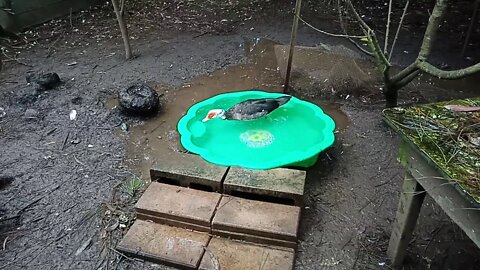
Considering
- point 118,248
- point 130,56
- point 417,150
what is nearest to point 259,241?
point 118,248

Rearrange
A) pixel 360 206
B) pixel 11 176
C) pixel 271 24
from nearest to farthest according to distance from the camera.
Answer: pixel 360 206
pixel 11 176
pixel 271 24

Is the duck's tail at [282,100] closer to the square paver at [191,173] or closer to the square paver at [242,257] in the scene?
the square paver at [191,173]

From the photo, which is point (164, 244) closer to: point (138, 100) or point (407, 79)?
point (138, 100)

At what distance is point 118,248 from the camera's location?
216cm

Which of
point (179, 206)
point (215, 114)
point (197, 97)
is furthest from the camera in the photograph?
point (197, 97)

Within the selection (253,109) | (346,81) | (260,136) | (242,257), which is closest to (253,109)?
(253,109)

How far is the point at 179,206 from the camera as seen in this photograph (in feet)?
7.39

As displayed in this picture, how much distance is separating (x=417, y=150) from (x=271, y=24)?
3968mm

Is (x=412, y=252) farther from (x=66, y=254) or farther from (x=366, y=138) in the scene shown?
(x=66, y=254)

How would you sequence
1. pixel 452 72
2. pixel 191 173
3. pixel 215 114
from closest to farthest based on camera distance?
pixel 191 173 → pixel 452 72 → pixel 215 114

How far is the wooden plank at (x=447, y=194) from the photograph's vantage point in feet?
4.90

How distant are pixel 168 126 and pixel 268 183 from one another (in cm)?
123

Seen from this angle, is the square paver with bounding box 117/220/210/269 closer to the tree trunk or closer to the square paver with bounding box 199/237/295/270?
the square paver with bounding box 199/237/295/270

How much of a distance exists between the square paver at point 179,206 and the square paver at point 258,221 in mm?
60
